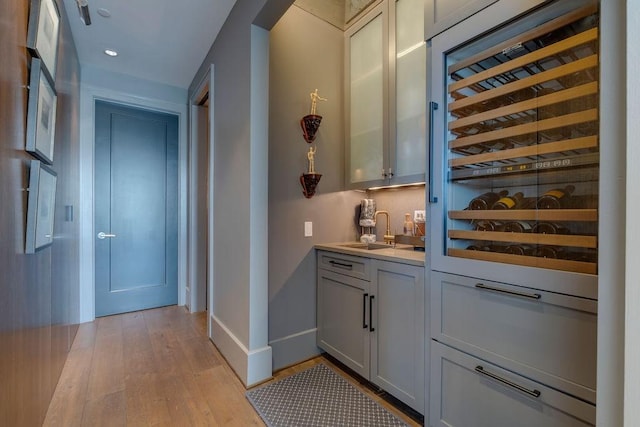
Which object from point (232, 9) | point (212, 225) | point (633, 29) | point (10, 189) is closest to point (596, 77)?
point (633, 29)

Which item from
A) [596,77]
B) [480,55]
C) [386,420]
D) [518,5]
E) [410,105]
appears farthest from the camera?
[410,105]

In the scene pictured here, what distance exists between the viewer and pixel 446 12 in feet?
4.52

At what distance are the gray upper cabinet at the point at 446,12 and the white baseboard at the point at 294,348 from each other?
2.15m

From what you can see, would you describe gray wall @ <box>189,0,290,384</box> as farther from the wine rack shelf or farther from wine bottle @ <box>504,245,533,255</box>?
wine bottle @ <box>504,245,533,255</box>

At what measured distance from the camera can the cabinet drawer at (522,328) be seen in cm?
98

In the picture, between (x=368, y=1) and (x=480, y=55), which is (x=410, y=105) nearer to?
(x=480, y=55)

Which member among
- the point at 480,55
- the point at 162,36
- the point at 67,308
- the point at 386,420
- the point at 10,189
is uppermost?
the point at 162,36

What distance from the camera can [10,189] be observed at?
3.75 feet

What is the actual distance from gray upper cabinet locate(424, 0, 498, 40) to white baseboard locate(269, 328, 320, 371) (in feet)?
7.07

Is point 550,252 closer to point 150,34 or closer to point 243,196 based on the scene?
point 243,196

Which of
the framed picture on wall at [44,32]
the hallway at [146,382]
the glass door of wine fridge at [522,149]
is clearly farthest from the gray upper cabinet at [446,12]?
the hallway at [146,382]

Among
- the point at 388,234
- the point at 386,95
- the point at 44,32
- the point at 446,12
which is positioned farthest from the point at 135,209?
the point at 446,12

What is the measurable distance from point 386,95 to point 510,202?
130 centimetres

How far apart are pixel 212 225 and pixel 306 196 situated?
102cm
